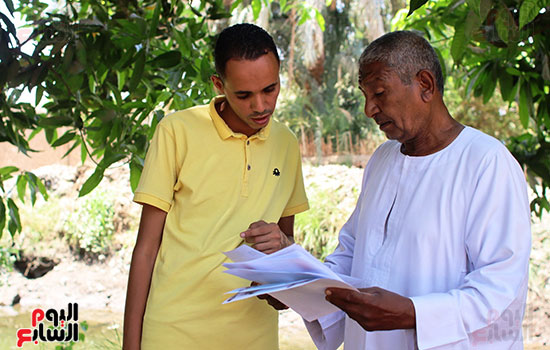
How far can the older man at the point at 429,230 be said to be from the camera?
1.28 meters

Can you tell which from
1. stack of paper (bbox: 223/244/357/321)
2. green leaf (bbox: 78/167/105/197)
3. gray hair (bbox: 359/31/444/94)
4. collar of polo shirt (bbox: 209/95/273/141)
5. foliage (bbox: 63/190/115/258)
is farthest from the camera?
foliage (bbox: 63/190/115/258)

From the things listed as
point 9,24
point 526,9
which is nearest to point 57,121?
point 9,24

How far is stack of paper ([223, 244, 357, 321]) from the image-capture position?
3.95 ft

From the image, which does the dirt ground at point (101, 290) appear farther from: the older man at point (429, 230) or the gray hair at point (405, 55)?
the gray hair at point (405, 55)

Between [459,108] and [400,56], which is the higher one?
[459,108]

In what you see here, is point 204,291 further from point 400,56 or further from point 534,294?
point 534,294

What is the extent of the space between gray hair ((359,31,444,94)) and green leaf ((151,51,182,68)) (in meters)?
1.00

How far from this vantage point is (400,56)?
148 cm

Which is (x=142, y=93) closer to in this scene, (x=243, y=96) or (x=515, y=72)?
(x=243, y=96)

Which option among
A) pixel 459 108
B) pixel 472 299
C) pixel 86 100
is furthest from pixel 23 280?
pixel 459 108

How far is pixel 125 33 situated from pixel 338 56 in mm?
17088

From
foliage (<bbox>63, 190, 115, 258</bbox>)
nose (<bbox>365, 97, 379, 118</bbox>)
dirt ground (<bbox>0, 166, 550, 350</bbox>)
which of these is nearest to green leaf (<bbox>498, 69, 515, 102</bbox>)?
nose (<bbox>365, 97, 379, 118</bbox>)

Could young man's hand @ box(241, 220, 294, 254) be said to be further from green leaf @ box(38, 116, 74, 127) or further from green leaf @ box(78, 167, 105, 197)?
green leaf @ box(38, 116, 74, 127)

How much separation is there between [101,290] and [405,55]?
265 inches
